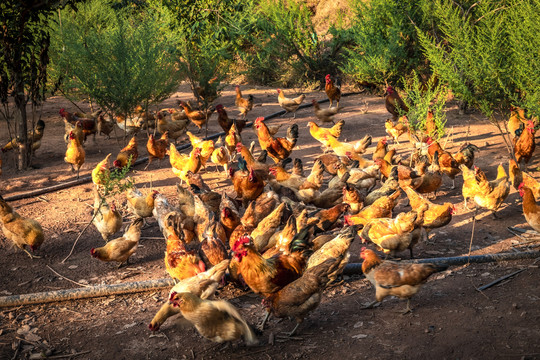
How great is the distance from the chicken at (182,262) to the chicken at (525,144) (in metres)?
6.68

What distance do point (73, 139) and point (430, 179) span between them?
6802 mm

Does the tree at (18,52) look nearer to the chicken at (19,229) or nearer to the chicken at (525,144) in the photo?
the chicken at (19,229)

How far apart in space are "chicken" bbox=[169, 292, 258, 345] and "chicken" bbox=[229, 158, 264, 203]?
351 centimetres

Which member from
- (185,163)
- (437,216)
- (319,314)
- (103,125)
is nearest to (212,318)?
(319,314)

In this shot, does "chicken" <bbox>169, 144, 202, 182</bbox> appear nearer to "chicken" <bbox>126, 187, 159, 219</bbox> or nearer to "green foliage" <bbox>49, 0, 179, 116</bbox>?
"chicken" <bbox>126, 187, 159, 219</bbox>

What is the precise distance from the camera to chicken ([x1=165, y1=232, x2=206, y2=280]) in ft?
18.2

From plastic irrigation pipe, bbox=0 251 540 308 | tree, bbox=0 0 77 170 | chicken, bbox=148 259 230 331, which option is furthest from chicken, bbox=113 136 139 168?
chicken, bbox=148 259 230 331

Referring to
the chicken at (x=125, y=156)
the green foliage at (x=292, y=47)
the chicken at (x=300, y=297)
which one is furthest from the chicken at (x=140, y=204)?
the green foliage at (x=292, y=47)

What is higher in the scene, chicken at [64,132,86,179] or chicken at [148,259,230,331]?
chicken at [64,132,86,179]

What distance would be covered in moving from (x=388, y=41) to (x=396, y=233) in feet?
37.1

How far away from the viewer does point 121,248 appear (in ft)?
20.7

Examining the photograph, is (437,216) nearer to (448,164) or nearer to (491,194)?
(491,194)

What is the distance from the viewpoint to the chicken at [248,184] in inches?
313

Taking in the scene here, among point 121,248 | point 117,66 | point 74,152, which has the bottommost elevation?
point 121,248
